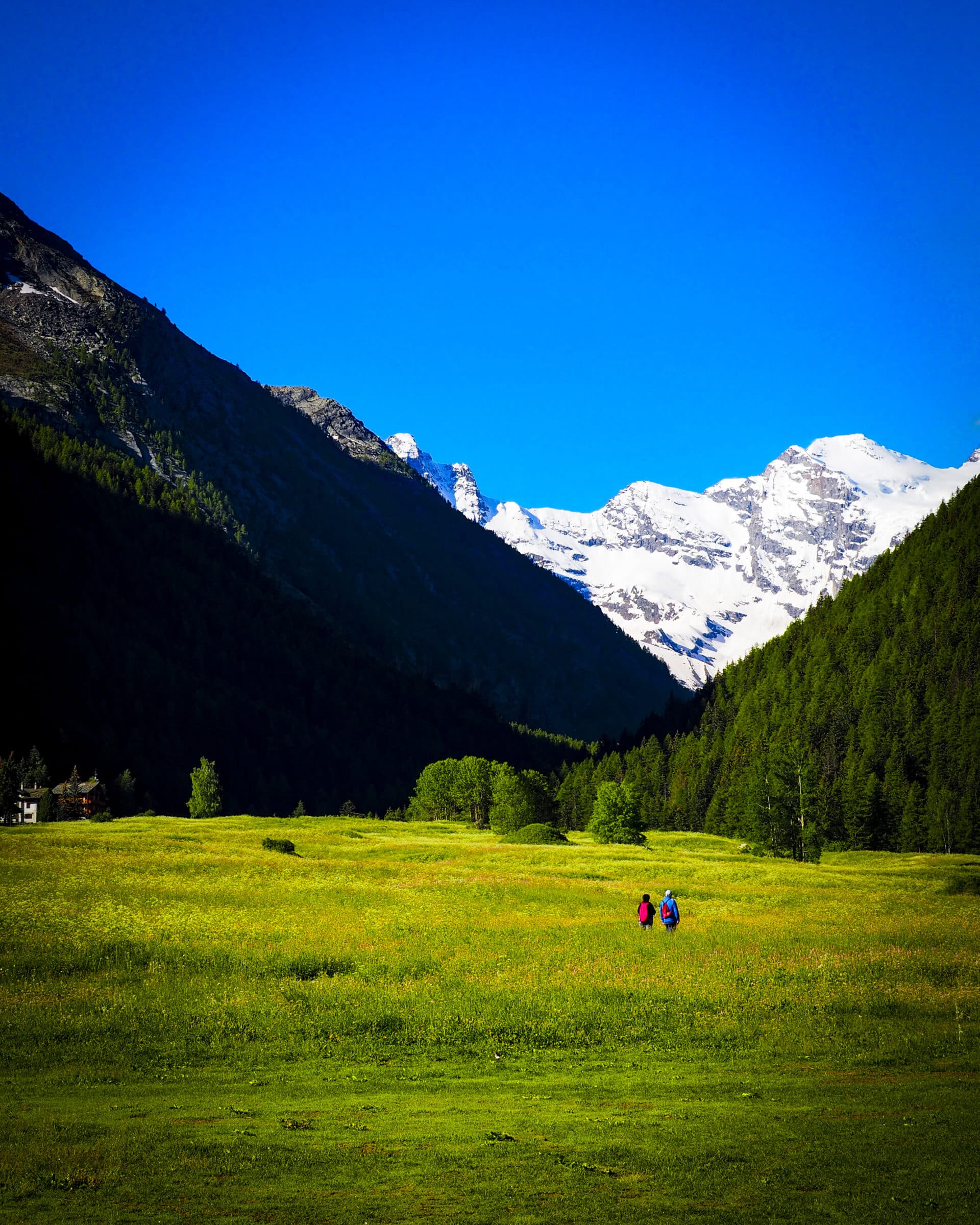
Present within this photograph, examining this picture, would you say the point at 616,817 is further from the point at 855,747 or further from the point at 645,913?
the point at 645,913

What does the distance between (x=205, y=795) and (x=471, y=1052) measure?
510 feet

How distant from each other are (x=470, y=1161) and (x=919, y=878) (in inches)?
2879

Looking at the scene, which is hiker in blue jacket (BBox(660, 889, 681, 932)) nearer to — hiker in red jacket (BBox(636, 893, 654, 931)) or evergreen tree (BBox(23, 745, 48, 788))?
hiker in red jacket (BBox(636, 893, 654, 931))

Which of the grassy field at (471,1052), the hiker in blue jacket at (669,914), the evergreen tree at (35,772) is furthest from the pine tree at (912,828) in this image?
the evergreen tree at (35,772)

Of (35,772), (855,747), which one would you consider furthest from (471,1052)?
(35,772)

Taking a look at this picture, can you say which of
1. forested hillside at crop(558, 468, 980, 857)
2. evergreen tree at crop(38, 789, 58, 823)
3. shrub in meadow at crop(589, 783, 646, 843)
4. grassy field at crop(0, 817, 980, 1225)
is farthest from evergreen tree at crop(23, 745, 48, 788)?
grassy field at crop(0, 817, 980, 1225)

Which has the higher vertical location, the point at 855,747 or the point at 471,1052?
the point at 855,747

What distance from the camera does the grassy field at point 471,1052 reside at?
1570 cm

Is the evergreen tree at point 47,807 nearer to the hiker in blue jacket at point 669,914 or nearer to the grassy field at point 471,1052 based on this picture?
the grassy field at point 471,1052

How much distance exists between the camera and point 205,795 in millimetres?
172125

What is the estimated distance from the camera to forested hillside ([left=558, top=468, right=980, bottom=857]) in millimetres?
127688

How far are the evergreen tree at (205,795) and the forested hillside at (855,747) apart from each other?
68.8 meters

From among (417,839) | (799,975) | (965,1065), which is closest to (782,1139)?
(965,1065)

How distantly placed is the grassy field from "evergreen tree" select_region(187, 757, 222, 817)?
368 ft
